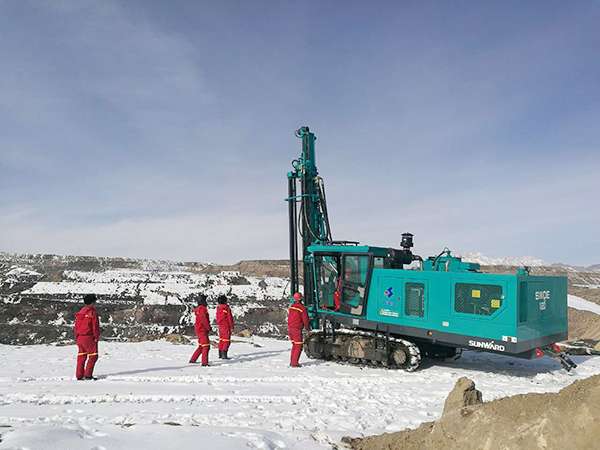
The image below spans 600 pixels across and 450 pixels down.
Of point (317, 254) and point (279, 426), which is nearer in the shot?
point (279, 426)

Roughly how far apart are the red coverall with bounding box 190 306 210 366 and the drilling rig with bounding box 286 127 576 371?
2.50m

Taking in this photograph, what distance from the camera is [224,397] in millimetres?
6809

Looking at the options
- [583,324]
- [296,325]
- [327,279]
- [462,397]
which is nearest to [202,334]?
[296,325]

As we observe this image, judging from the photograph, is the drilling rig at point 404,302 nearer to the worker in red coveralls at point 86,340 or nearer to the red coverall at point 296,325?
the red coverall at point 296,325

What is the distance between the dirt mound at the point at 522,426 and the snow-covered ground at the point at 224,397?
4.29 feet

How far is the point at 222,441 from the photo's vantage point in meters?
4.45

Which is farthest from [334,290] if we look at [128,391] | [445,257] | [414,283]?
[128,391]

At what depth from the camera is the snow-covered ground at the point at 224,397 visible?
4625 mm

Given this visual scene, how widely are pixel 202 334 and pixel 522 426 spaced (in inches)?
285

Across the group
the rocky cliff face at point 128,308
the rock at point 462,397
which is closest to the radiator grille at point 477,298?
the rock at point 462,397

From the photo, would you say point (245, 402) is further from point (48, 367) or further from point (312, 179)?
point (312, 179)

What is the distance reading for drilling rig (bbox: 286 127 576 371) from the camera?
8.23 m

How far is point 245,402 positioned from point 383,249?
5012 mm

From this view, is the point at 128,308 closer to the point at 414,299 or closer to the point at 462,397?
the point at 414,299
